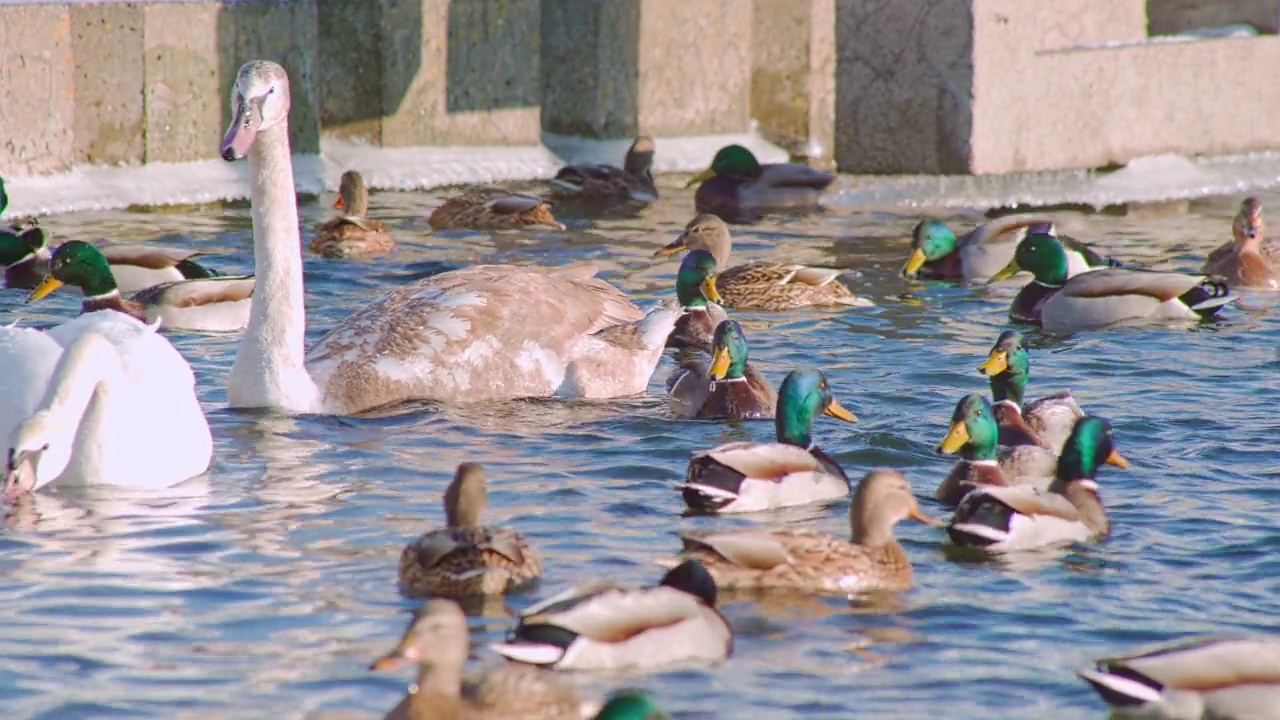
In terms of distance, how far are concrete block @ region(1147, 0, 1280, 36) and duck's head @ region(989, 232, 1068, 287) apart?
7.82 metres

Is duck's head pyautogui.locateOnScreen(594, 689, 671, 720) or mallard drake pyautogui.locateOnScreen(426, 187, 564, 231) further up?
mallard drake pyautogui.locateOnScreen(426, 187, 564, 231)

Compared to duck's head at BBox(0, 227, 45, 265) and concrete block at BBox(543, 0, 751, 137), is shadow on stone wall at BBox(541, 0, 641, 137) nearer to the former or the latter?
concrete block at BBox(543, 0, 751, 137)

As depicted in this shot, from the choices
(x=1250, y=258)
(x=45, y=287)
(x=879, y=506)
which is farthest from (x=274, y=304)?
(x=1250, y=258)

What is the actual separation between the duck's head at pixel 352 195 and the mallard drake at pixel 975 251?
414cm

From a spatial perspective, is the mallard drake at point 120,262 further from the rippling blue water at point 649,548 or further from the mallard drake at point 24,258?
the rippling blue water at point 649,548

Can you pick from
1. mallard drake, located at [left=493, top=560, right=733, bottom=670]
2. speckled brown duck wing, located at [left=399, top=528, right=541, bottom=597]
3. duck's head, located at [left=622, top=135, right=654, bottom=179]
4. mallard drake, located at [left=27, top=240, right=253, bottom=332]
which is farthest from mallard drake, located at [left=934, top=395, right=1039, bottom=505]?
duck's head, located at [left=622, top=135, right=654, bottom=179]

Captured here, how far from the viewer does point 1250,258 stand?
15.1 meters

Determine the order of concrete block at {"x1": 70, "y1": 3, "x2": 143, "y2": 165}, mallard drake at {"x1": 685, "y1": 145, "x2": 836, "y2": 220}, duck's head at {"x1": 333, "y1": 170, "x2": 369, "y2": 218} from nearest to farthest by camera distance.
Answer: duck's head at {"x1": 333, "y1": 170, "x2": 369, "y2": 218}, concrete block at {"x1": 70, "y1": 3, "x2": 143, "y2": 165}, mallard drake at {"x1": 685, "y1": 145, "x2": 836, "y2": 220}

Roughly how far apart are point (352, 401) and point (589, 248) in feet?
20.8

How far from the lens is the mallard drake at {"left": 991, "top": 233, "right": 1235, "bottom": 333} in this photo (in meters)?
13.5

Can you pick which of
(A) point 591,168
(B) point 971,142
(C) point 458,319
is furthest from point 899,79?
(C) point 458,319

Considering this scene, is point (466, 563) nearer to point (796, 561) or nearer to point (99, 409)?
point (796, 561)

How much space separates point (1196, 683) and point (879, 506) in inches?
81.0

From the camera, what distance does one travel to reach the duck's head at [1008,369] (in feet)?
33.8
